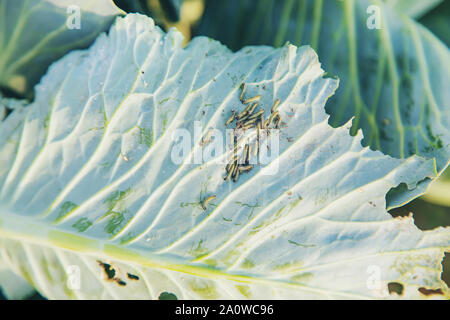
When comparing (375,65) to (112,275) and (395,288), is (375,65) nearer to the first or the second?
(395,288)

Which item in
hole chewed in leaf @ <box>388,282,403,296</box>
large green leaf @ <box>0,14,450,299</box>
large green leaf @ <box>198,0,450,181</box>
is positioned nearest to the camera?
large green leaf @ <box>0,14,450,299</box>

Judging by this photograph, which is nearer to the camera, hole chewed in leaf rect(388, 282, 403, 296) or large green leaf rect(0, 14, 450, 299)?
large green leaf rect(0, 14, 450, 299)

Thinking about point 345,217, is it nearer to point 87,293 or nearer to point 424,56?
point 424,56

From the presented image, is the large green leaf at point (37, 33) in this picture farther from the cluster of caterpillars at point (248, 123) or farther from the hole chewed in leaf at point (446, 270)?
the hole chewed in leaf at point (446, 270)

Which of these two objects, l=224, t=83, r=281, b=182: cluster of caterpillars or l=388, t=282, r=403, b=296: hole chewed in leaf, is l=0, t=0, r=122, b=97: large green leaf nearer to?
l=224, t=83, r=281, b=182: cluster of caterpillars

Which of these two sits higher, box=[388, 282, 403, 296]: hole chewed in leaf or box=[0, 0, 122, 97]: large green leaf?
box=[0, 0, 122, 97]: large green leaf

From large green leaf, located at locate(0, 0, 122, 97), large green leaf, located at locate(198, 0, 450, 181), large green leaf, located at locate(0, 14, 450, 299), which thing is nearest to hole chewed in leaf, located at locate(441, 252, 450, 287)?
large green leaf, located at locate(0, 14, 450, 299)

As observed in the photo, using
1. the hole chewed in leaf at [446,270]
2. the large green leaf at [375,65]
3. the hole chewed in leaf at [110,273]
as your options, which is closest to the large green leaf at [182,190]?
the hole chewed in leaf at [110,273]

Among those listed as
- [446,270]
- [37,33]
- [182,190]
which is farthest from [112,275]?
[446,270]
